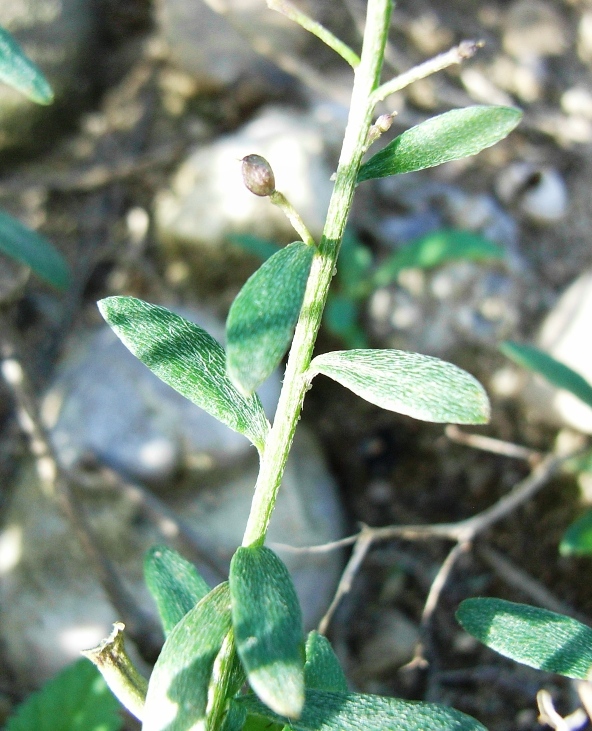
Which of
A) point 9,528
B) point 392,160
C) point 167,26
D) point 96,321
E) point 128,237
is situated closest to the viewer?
point 392,160

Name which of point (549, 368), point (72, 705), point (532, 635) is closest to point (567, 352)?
point (549, 368)

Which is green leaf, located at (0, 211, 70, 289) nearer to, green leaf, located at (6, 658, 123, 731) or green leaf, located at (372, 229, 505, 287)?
green leaf, located at (6, 658, 123, 731)

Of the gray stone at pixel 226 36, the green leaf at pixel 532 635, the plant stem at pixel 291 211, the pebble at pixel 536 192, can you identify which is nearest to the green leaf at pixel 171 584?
the green leaf at pixel 532 635

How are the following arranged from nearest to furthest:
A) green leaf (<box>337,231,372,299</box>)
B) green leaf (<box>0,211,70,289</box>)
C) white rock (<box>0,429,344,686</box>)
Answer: green leaf (<box>0,211,70,289</box>)
white rock (<box>0,429,344,686</box>)
green leaf (<box>337,231,372,299</box>)

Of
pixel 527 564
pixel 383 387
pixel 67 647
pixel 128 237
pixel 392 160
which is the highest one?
pixel 128 237

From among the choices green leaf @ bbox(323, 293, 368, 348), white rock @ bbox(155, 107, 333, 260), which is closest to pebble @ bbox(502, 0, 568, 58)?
white rock @ bbox(155, 107, 333, 260)

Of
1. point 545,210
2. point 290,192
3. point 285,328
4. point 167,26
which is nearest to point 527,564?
point 545,210

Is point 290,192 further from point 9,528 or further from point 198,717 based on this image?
point 198,717
